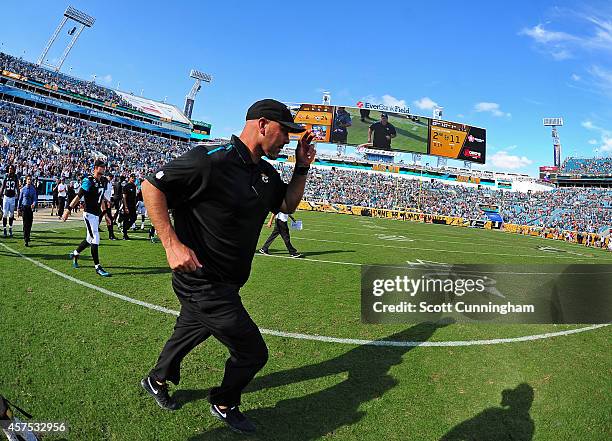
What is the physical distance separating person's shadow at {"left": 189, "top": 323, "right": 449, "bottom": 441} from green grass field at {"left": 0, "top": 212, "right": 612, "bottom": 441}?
0.05 feet

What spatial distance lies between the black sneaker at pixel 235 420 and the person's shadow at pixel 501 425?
5.18 ft

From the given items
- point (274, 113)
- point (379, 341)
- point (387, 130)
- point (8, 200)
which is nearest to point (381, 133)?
point (387, 130)

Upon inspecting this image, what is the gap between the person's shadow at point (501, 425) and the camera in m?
3.28

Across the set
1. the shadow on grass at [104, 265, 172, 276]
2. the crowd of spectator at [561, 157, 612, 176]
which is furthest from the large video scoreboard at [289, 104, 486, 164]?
the shadow on grass at [104, 265, 172, 276]

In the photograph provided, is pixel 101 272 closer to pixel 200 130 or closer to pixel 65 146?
pixel 65 146

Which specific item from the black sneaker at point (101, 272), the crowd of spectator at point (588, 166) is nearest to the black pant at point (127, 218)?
the black sneaker at point (101, 272)

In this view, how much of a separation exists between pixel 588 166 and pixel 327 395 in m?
97.0

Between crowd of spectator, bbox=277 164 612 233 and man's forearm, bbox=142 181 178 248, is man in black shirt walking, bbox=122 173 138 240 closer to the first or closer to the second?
man's forearm, bbox=142 181 178 248

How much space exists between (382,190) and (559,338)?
207 ft

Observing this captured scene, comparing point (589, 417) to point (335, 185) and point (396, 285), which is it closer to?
point (396, 285)

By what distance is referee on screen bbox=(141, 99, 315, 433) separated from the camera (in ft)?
8.99

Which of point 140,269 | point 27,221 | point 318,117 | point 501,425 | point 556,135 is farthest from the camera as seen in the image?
point 556,135

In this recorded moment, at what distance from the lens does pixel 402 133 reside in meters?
67.1

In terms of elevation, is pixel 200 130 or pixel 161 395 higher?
pixel 200 130
